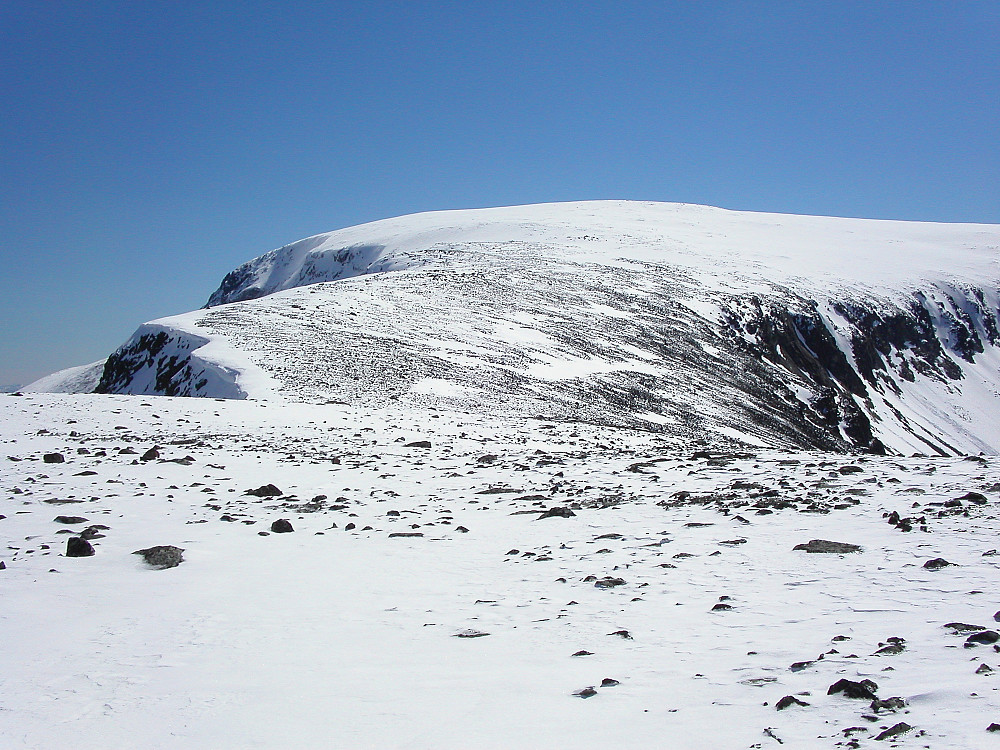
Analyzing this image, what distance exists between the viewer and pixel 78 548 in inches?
342

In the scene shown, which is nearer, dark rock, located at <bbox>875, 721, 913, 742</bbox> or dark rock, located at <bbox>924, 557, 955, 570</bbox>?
dark rock, located at <bbox>875, 721, 913, 742</bbox>

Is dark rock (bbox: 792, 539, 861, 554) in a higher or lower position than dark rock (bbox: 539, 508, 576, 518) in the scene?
lower

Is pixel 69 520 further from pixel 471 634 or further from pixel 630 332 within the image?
pixel 630 332

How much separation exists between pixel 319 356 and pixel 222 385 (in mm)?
4549

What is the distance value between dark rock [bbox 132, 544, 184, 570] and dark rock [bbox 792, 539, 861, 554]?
296 inches

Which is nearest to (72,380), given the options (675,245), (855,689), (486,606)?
(675,245)

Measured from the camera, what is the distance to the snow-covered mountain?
28.9m

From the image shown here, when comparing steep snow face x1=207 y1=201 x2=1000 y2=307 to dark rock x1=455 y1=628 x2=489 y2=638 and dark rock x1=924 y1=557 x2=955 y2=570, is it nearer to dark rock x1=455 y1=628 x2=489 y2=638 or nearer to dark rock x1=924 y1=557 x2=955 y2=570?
dark rock x1=924 y1=557 x2=955 y2=570

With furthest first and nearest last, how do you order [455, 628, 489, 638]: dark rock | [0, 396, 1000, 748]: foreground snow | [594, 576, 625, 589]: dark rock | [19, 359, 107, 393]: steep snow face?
[19, 359, 107, 393]: steep snow face, [594, 576, 625, 589]: dark rock, [455, 628, 489, 638]: dark rock, [0, 396, 1000, 748]: foreground snow

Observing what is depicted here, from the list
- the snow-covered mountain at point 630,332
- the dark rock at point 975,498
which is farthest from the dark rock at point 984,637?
the snow-covered mountain at point 630,332

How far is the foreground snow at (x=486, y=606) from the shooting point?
4.70m

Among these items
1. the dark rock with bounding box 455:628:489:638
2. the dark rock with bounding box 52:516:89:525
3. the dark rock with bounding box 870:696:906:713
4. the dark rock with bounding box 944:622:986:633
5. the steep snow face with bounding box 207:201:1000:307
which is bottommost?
the dark rock with bounding box 455:628:489:638

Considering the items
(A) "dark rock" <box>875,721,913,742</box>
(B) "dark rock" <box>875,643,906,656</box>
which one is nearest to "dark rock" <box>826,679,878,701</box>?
(A) "dark rock" <box>875,721,913,742</box>

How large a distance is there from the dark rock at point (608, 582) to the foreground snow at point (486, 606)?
185 millimetres
